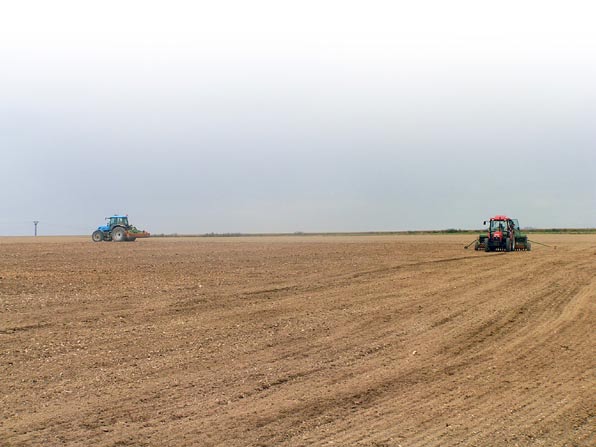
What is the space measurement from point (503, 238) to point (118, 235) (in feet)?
97.3

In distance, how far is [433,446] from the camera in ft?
19.7

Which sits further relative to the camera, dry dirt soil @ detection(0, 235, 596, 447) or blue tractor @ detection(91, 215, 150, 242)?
blue tractor @ detection(91, 215, 150, 242)

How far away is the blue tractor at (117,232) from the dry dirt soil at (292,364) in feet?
109

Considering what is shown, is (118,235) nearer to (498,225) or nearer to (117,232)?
(117,232)

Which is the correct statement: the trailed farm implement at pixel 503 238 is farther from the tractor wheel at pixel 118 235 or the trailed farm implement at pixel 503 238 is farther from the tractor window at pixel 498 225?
the tractor wheel at pixel 118 235

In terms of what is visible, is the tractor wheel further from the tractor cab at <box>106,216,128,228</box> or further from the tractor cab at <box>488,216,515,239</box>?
the tractor cab at <box>488,216,515,239</box>

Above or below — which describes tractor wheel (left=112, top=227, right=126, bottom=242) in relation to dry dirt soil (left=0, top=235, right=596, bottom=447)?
above

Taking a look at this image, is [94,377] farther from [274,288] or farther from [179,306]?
[274,288]

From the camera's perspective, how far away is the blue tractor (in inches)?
1945

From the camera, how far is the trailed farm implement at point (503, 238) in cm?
3375

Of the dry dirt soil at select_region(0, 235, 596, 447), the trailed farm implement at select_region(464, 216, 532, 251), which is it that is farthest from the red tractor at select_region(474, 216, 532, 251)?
the dry dirt soil at select_region(0, 235, 596, 447)

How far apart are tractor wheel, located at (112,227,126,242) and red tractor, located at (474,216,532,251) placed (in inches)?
1086

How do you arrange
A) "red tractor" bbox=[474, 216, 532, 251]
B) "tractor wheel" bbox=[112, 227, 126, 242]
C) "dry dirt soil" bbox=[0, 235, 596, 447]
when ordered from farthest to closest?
1. "tractor wheel" bbox=[112, 227, 126, 242]
2. "red tractor" bbox=[474, 216, 532, 251]
3. "dry dirt soil" bbox=[0, 235, 596, 447]

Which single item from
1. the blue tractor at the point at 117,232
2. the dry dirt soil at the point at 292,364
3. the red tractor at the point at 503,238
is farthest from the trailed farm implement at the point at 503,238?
the blue tractor at the point at 117,232
